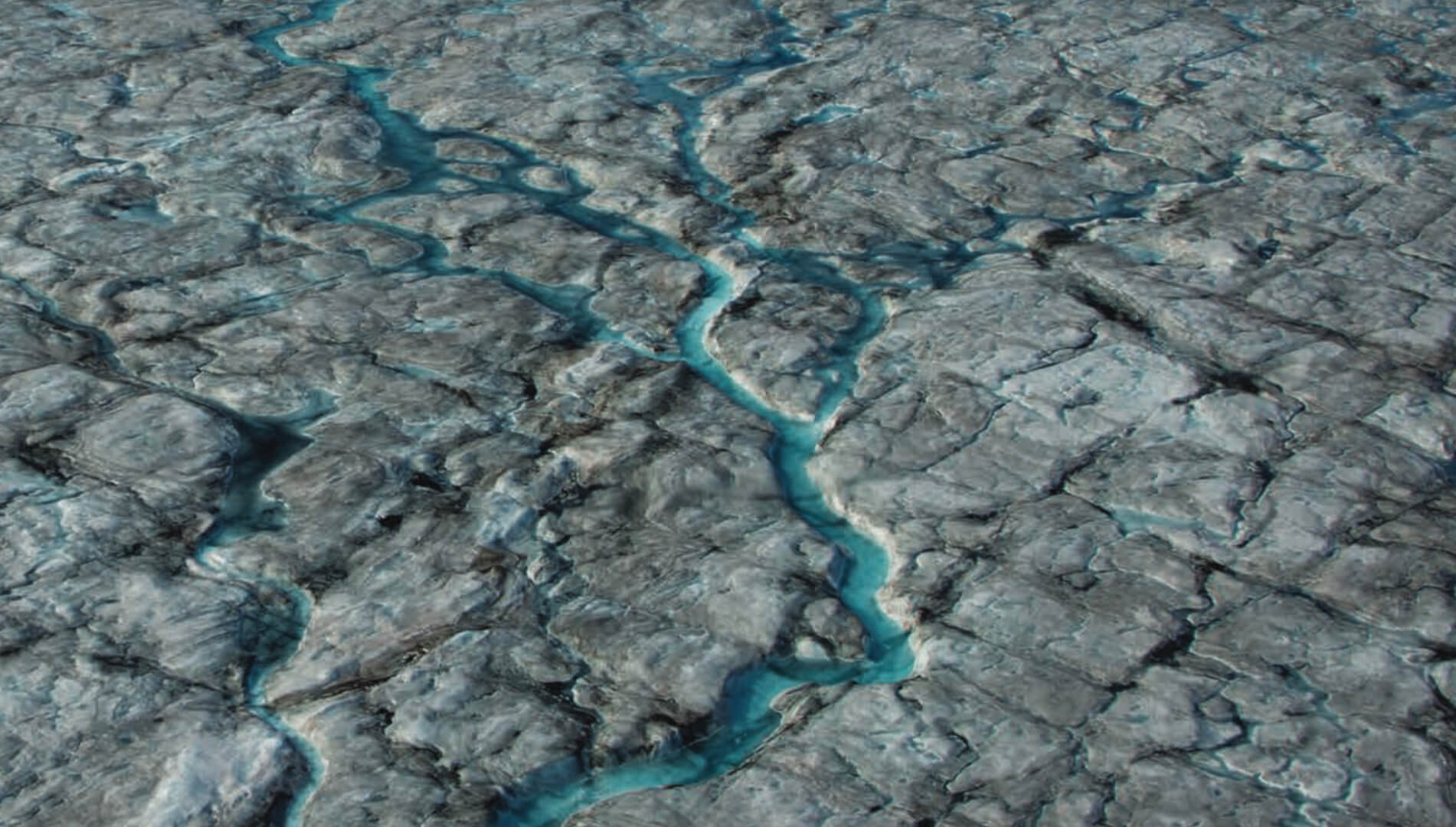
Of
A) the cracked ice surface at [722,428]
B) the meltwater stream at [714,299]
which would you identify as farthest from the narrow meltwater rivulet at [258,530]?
the meltwater stream at [714,299]

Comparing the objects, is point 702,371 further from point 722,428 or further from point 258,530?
point 258,530

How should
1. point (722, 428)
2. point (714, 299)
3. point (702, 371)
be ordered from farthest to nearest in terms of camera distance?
point (714, 299) → point (702, 371) → point (722, 428)

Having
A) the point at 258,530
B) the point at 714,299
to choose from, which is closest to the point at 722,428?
the point at 714,299

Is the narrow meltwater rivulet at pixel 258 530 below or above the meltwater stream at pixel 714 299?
above

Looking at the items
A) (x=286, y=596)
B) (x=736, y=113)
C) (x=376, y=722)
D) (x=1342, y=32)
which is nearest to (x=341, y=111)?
(x=736, y=113)

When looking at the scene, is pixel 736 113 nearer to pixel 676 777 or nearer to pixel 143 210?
pixel 143 210

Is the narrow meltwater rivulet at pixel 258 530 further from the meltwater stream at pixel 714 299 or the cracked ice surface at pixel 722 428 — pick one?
the meltwater stream at pixel 714 299

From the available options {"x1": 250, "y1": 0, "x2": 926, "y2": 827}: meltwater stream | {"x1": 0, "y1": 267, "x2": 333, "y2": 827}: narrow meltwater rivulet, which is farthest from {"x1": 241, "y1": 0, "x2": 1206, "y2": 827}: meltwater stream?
{"x1": 0, "y1": 267, "x2": 333, "y2": 827}: narrow meltwater rivulet

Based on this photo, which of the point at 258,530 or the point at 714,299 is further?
the point at 714,299
